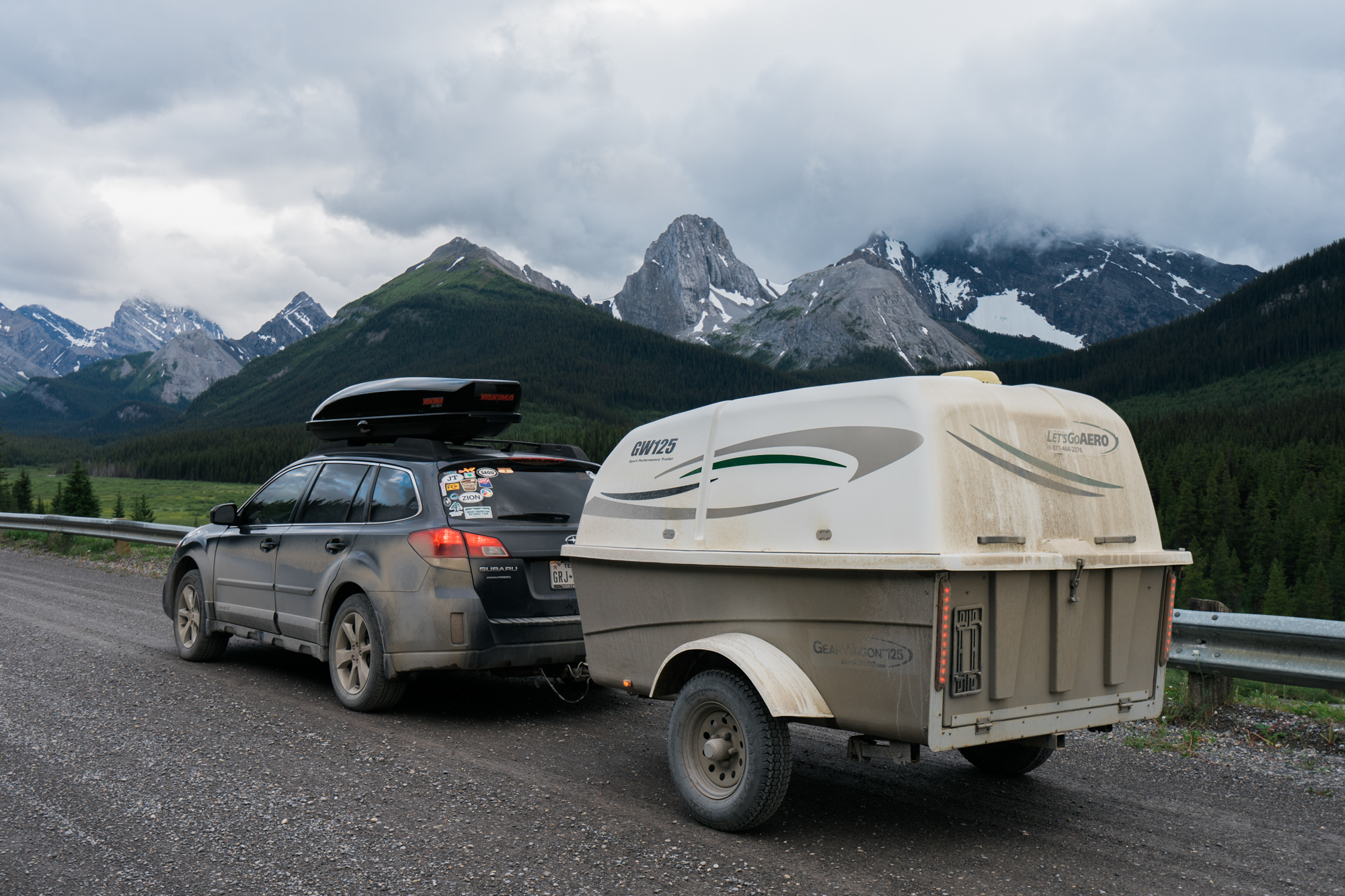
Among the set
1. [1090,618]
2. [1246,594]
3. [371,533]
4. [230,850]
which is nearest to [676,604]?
[1090,618]

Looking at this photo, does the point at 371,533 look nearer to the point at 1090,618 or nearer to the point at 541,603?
the point at 541,603

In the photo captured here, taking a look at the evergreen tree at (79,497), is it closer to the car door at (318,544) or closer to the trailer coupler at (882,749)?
the car door at (318,544)

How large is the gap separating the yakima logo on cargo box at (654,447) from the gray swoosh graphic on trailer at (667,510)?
298 millimetres

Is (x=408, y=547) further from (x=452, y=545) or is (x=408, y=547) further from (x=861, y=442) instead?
(x=861, y=442)

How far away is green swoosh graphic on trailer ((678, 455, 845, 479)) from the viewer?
411 centimetres

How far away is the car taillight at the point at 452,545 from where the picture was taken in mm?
5789

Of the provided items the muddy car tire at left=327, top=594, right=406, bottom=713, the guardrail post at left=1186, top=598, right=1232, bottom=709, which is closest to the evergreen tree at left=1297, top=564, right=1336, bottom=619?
the guardrail post at left=1186, top=598, right=1232, bottom=709

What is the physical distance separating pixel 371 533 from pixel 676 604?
8.68ft

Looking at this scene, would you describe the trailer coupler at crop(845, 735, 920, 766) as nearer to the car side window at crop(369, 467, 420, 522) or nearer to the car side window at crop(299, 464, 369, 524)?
the car side window at crop(369, 467, 420, 522)

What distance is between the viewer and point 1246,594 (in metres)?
66.6

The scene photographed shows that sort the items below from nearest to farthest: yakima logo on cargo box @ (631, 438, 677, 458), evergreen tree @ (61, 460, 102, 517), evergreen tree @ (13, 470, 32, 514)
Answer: yakima logo on cargo box @ (631, 438, 677, 458) < evergreen tree @ (13, 470, 32, 514) < evergreen tree @ (61, 460, 102, 517)

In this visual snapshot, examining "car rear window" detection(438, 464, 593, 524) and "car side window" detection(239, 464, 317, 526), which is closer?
"car rear window" detection(438, 464, 593, 524)

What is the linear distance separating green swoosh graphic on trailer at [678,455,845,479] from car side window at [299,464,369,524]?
3199mm

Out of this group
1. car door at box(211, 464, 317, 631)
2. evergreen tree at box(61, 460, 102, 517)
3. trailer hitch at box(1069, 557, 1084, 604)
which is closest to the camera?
trailer hitch at box(1069, 557, 1084, 604)
